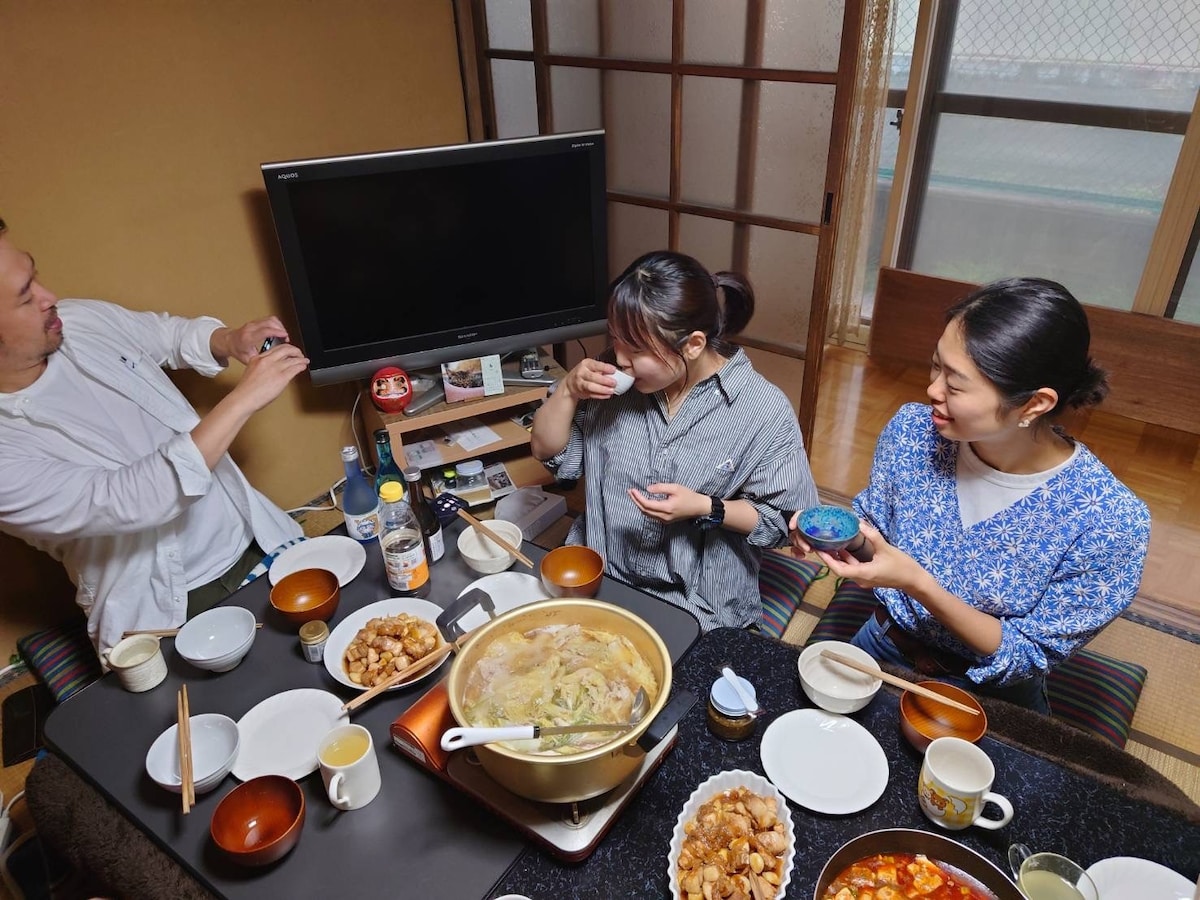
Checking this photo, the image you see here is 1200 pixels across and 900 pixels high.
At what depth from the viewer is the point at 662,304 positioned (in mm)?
1509

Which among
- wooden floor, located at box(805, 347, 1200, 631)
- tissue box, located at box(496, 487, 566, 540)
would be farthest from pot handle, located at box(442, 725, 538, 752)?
wooden floor, located at box(805, 347, 1200, 631)

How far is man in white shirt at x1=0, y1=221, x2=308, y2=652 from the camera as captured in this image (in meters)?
1.49

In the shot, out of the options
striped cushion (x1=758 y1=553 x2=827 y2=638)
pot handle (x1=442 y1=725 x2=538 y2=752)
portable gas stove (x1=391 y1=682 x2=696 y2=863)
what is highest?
pot handle (x1=442 y1=725 x2=538 y2=752)

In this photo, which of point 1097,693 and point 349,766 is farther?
point 1097,693

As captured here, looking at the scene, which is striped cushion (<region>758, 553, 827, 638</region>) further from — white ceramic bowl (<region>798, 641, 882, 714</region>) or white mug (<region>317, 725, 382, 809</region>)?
white mug (<region>317, 725, 382, 809</region>)

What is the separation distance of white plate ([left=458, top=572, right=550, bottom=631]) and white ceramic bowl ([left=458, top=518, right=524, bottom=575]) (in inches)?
0.8

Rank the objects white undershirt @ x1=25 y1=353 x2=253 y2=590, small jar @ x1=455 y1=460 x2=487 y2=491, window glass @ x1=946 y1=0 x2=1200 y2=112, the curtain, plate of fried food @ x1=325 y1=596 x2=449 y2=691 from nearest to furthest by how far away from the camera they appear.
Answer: plate of fried food @ x1=325 y1=596 x2=449 y2=691
white undershirt @ x1=25 y1=353 x2=253 y2=590
small jar @ x1=455 y1=460 x2=487 y2=491
window glass @ x1=946 y1=0 x2=1200 y2=112
the curtain

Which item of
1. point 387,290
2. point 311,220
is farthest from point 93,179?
point 387,290

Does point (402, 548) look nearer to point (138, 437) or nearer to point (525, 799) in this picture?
point (525, 799)

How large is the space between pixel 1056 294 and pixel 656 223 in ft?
5.62

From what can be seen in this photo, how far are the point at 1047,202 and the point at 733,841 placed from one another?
368 centimetres

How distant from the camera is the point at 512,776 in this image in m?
0.91

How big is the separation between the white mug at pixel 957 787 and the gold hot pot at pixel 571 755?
36cm

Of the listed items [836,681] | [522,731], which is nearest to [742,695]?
[836,681]
